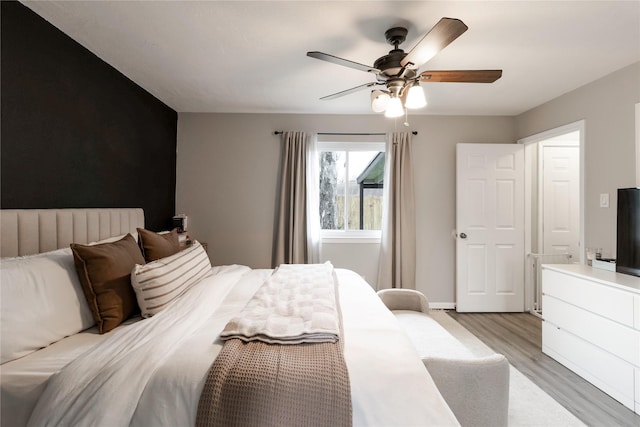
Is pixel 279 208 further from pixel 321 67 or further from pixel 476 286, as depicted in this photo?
pixel 476 286

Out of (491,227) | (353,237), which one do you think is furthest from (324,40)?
(491,227)

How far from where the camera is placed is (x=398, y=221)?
3709mm

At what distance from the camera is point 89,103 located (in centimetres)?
232

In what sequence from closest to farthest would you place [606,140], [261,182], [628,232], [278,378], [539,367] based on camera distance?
[278,378], [628,232], [539,367], [606,140], [261,182]

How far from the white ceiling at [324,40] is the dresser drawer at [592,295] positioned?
5.73 feet

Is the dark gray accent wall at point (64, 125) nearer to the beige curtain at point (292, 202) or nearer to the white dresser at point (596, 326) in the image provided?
the beige curtain at point (292, 202)

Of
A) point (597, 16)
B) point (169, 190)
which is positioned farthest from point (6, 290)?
point (597, 16)

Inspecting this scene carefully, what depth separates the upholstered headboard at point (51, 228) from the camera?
158 cm

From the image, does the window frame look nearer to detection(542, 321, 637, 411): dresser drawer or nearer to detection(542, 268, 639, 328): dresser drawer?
detection(542, 268, 639, 328): dresser drawer

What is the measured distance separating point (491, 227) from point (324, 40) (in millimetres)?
2967

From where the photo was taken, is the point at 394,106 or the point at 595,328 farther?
the point at 595,328

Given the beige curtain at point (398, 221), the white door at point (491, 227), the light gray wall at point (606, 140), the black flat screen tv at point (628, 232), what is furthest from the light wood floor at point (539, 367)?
the light gray wall at point (606, 140)

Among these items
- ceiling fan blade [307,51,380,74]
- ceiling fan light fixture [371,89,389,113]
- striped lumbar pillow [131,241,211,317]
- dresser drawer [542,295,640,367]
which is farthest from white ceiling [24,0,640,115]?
dresser drawer [542,295,640,367]

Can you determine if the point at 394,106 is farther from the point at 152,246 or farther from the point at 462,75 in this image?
the point at 152,246
